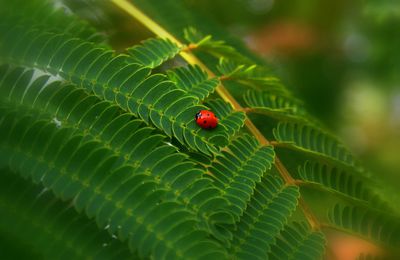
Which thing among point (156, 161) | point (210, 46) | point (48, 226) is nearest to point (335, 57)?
point (210, 46)

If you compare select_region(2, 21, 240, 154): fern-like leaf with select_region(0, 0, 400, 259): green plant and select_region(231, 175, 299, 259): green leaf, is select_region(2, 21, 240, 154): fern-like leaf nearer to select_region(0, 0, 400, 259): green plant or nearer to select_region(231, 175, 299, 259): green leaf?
select_region(0, 0, 400, 259): green plant

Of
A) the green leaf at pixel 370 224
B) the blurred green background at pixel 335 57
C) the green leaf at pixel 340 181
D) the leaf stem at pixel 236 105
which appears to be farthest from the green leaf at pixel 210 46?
the blurred green background at pixel 335 57

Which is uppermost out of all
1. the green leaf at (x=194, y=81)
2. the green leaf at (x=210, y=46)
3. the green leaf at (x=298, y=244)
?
the green leaf at (x=210, y=46)

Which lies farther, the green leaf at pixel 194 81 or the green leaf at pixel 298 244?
the green leaf at pixel 194 81

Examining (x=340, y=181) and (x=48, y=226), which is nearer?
(x=48, y=226)

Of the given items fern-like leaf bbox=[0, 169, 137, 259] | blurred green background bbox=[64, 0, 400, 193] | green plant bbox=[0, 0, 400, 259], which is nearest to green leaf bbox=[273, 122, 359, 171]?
green plant bbox=[0, 0, 400, 259]

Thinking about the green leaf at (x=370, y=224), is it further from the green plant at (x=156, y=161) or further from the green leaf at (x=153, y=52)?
the green leaf at (x=153, y=52)

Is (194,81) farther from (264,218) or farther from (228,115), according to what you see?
(264,218)
